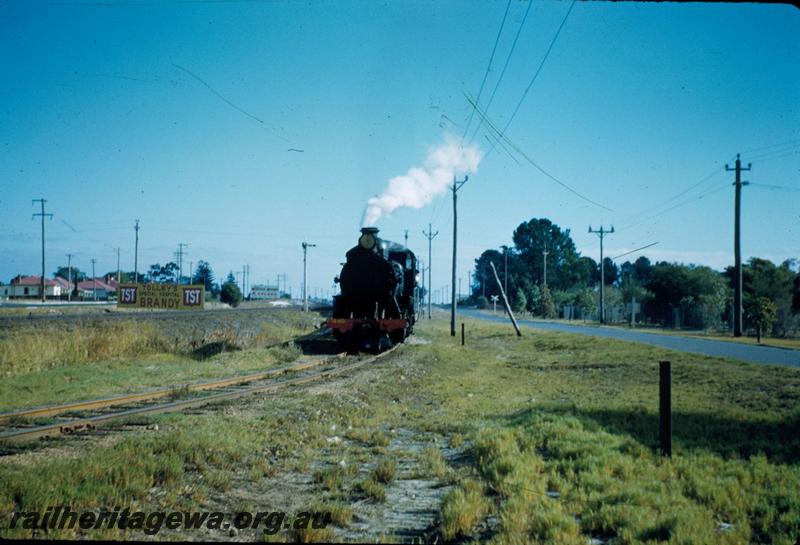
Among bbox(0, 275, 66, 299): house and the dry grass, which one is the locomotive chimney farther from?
bbox(0, 275, 66, 299): house

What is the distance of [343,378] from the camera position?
13.9 metres

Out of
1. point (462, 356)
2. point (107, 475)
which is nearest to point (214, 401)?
point (107, 475)

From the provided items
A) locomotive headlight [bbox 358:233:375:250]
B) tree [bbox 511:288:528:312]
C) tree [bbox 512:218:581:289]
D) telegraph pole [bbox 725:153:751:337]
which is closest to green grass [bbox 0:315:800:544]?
locomotive headlight [bbox 358:233:375:250]

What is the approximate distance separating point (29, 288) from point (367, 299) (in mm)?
112731

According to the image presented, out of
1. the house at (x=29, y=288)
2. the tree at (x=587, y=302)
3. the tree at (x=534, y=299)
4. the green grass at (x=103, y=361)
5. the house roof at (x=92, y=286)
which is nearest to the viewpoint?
the green grass at (x=103, y=361)

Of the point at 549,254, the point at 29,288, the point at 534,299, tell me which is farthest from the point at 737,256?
the point at 29,288

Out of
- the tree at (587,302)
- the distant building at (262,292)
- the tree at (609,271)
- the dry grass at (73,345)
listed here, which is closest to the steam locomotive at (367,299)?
the dry grass at (73,345)

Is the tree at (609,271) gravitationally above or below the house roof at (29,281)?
above

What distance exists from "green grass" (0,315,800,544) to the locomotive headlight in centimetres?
923

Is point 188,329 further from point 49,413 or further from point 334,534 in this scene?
point 334,534

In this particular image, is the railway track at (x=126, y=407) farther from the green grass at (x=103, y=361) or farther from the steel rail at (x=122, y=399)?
the green grass at (x=103, y=361)

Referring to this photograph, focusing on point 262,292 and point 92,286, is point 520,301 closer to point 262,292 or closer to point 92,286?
point 262,292

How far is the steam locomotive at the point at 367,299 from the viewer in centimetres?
2088

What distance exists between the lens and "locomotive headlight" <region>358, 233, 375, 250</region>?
21062mm
